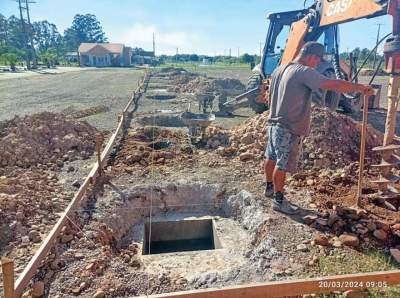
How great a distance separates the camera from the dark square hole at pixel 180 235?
4867 mm

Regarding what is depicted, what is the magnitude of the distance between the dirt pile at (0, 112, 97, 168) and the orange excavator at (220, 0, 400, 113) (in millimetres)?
4360

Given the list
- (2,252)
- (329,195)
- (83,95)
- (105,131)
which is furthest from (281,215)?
(83,95)

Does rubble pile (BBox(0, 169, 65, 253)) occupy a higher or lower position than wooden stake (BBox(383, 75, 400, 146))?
lower

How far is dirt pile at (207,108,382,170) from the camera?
540 cm

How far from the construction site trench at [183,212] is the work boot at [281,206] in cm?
11

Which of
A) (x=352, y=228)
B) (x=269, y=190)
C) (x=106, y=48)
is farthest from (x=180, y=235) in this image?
(x=106, y=48)

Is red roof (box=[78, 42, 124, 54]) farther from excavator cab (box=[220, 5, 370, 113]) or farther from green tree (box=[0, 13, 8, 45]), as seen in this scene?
excavator cab (box=[220, 5, 370, 113])

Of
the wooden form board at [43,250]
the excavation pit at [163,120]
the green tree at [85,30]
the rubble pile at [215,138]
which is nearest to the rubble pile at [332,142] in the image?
the rubble pile at [215,138]

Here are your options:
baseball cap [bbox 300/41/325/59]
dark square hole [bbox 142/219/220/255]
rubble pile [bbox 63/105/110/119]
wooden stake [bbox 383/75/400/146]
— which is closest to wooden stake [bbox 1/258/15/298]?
dark square hole [bbox 142/219/220/255]

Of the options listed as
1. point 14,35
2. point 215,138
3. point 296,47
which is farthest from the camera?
point 14,35

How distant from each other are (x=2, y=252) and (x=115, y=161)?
2.80 m

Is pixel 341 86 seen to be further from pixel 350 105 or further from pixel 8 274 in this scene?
pixel 350 105

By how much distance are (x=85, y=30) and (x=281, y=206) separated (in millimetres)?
99257

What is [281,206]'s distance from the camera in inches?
160
